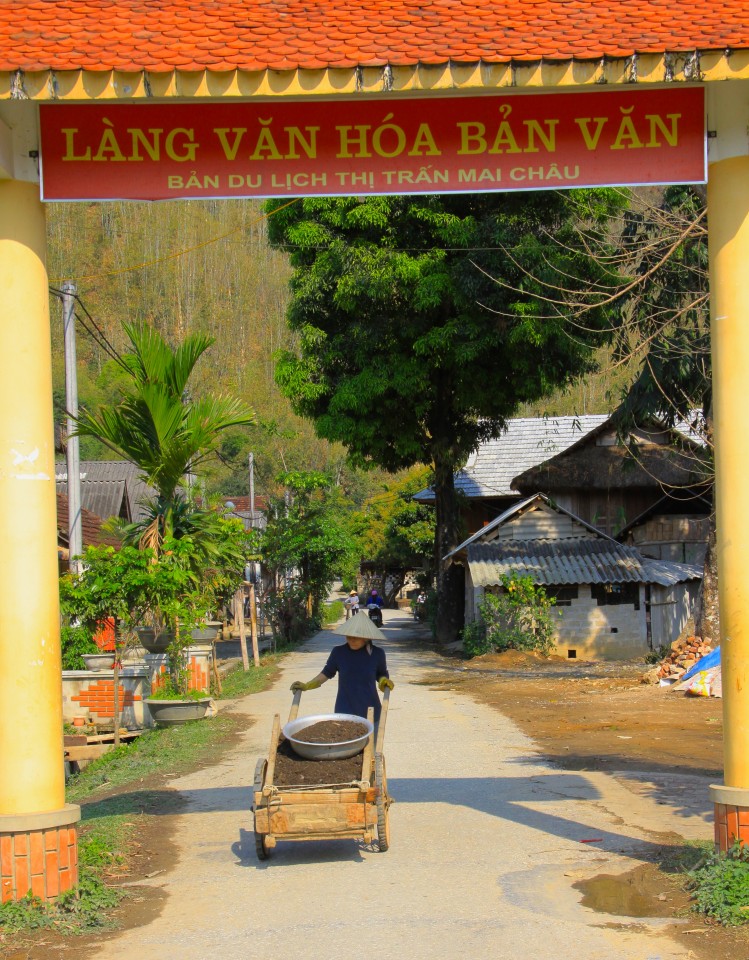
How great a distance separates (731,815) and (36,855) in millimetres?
3864

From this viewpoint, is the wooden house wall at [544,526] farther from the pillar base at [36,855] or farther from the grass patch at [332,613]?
the pillar base at [36,855]

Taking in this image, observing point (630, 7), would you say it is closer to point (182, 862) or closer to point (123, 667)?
point (182, 862)

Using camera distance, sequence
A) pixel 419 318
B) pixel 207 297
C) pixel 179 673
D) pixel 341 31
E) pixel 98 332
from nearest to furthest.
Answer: pixel 341 31, pixel 179 673, pixel 98 332, pixel 419 318, pixel 207 297

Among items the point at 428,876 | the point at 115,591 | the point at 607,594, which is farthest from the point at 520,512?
the point at 428,876

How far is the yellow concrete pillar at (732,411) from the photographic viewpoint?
243 inches

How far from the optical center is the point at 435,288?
86.0ft

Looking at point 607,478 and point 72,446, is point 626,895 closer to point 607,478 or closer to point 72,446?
point 72,446

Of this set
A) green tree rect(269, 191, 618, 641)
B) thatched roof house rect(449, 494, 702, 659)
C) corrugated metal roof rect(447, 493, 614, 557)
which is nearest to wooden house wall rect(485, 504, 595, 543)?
corrugated metal roof rect(447, 493, 614, 557)

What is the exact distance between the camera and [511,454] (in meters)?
40.3

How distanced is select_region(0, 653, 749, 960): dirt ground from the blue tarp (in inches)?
23.7

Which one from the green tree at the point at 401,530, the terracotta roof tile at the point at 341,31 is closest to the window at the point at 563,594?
the green tree at the point at 401,530

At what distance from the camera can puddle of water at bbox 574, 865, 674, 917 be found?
20.1ft

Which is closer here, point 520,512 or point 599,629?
point 599,629

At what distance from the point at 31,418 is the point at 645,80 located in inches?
154
